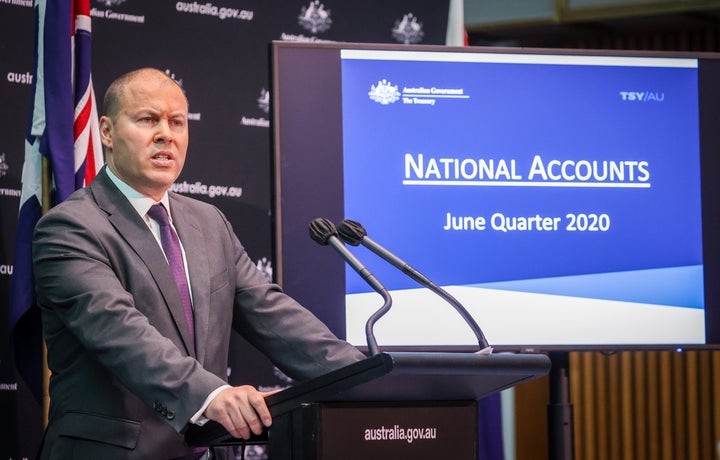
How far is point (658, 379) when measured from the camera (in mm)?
6777

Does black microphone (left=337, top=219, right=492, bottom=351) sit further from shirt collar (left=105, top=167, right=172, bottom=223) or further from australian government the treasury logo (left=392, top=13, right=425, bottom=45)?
australian government the treasury logo (left=392, top=13, right=425, bottom=45)

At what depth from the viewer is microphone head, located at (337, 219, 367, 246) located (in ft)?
8.59

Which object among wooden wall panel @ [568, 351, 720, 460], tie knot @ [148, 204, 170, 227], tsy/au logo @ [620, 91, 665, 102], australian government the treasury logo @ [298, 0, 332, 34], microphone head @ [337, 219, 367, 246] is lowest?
wooden wall panel @ [568, 351, 720, 460]

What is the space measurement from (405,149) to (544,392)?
2966mm

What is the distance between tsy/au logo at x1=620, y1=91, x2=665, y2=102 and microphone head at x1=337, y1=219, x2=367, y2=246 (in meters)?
1.81

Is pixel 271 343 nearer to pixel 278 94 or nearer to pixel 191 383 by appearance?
pixel 191 383

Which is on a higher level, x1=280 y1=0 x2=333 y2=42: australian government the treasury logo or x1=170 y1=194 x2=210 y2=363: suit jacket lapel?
x1=280 y1=0 x2=333 y2=42: australian government the treasury logo

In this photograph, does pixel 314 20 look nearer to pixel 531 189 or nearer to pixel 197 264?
pixel 531 189

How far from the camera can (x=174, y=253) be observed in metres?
2.86

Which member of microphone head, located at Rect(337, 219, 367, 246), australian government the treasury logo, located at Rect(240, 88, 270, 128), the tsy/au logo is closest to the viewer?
microphone head, located at Rect(337, 219, 367, 246)

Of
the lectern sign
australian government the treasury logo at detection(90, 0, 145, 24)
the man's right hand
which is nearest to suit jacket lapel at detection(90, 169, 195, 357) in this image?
the man's right hand

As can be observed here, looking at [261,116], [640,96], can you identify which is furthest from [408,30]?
[640,96]

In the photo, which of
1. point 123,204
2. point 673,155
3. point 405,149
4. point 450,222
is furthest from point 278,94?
point 673,155

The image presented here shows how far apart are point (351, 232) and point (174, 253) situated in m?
0.52
